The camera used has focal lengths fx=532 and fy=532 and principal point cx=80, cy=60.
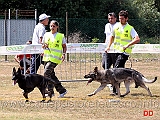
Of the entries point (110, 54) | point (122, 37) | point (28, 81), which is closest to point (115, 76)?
point (122, 37)

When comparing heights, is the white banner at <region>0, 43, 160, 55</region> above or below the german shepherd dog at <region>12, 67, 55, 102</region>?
above

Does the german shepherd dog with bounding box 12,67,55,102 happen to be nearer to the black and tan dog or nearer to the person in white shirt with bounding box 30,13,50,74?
the black and tan dog

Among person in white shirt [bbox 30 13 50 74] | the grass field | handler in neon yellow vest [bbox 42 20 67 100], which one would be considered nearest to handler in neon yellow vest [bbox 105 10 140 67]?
the grass field

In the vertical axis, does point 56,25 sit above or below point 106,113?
above

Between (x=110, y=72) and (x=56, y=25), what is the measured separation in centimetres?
165

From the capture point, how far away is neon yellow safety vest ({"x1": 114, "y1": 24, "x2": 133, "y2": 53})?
1237 centimetres

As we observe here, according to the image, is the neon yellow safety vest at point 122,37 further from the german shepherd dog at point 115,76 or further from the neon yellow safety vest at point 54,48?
the neon yellow safety vest at point 54,48

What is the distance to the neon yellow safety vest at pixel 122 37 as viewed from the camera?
12.4 metres

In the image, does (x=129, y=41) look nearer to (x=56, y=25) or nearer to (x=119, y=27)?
(x=119, y=27)

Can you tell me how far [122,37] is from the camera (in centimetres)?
1243

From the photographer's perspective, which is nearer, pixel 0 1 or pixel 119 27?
pixel 119 27

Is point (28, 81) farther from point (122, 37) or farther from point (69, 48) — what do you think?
point (69, 48)

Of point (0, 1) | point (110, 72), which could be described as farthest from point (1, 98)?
point (0, 1)

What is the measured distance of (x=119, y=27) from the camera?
40.9 feet
